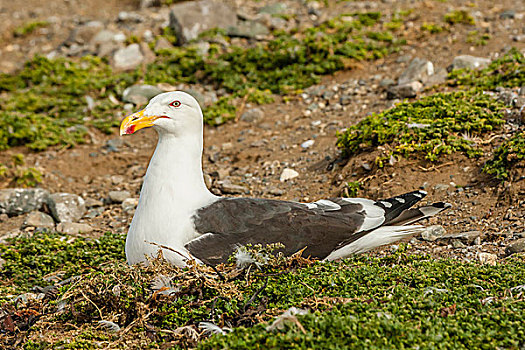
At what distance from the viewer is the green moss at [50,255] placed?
593cm

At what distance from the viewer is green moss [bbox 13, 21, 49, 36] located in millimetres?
14336

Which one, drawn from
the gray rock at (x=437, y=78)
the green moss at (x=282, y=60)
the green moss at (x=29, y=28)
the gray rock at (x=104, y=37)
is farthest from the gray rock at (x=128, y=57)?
the gray rock at (x=437, y=78)

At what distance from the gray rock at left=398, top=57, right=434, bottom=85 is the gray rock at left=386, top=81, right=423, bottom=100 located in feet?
0.52

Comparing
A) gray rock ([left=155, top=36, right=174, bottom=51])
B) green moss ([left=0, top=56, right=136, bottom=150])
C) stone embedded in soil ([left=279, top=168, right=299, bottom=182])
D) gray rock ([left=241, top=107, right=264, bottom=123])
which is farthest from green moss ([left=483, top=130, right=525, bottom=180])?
gray rock ([left=155, top=36, right=174, bottom=51])

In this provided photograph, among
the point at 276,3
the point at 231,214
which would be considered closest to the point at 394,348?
the point at 231,214

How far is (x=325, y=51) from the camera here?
10.6m

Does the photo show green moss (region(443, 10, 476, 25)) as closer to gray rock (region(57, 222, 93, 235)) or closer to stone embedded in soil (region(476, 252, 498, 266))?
stone embedded in soil (region(476, 252, 498, 266))

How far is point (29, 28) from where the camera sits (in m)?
14.4

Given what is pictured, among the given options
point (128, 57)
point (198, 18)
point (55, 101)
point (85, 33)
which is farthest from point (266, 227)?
point (85, 33)

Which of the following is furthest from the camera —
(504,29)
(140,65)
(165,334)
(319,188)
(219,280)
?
(140,65)

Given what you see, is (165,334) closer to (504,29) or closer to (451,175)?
(451,175)

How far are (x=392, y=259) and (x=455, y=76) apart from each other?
4.62 m

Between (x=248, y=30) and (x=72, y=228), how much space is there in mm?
6297

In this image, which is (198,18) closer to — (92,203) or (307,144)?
(307,144)
